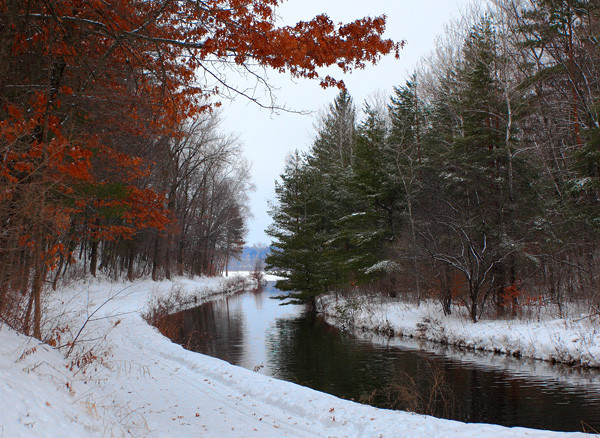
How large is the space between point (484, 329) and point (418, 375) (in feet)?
17.2

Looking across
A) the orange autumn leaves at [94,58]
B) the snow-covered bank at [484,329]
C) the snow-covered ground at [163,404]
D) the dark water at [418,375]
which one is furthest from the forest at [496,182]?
the orange autumn leaves at [94,58]

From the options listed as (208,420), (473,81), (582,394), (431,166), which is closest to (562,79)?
(473,81)

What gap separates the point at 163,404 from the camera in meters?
7.55

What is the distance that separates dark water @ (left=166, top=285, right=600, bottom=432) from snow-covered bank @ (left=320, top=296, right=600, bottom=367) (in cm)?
61

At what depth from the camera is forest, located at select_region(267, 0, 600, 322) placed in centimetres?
1673

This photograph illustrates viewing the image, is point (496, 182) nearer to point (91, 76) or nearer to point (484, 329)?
point (484, 329)

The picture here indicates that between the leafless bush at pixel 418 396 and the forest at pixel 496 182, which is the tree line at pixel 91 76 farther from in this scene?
the forest at pixel 496 182

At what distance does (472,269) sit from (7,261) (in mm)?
16208

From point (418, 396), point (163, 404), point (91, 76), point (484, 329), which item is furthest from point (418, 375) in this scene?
point (91, 76)

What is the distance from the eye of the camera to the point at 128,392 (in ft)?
26.0

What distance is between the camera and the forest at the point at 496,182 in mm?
16734

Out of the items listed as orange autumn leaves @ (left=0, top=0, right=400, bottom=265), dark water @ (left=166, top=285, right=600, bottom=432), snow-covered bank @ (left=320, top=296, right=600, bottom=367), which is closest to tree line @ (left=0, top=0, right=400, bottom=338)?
orange autumn leaves @ (left=0, top=0, right=400, bottom=265)

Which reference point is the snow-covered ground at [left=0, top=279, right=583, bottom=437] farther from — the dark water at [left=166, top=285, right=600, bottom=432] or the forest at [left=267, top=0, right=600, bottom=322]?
the forest at [left=267, top=0, right=600, bottom=322]

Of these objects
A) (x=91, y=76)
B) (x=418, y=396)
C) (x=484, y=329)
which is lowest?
(x=418, y=396)
